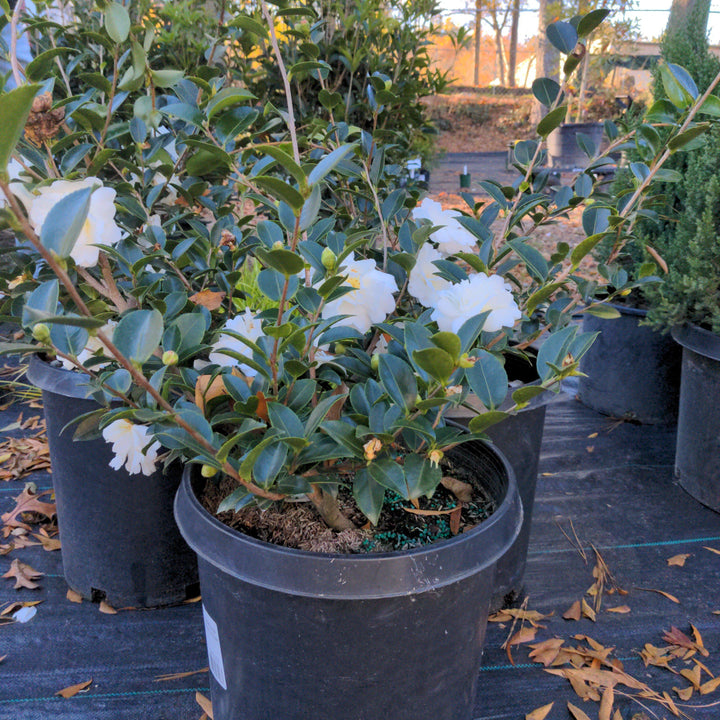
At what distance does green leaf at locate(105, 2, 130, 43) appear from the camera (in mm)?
931

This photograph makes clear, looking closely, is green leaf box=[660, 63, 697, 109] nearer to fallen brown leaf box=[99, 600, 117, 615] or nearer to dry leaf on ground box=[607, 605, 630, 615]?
dry leaf on ground box=[607, 605, 630, 615]

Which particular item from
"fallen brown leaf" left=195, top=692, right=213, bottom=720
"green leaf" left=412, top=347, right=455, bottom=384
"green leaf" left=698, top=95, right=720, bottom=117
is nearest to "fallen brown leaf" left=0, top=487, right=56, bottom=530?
"fallen brown leaf" left=195, top=692, right=213, bottom=720

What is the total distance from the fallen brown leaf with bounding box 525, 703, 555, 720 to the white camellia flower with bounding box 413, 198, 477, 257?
94 centimetres

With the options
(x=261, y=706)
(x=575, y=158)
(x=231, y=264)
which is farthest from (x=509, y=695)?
(x=575, y=158)

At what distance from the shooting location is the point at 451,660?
3.14ft

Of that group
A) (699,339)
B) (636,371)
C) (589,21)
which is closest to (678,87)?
(589,21)

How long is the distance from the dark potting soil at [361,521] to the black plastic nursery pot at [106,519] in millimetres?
412

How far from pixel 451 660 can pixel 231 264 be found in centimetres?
78

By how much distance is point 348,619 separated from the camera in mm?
874

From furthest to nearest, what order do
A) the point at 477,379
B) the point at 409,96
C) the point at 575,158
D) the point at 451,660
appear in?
the point at 575,158
the point at 409,96
the point at 451,660
the point at 477,379

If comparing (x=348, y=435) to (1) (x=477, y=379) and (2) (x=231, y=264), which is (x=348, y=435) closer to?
(1) (x=477, y=379)

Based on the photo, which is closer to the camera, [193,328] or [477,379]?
[477,379]

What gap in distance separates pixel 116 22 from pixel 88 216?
0.30 meters

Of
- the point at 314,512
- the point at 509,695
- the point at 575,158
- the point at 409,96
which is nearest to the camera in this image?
the point at 314,512
